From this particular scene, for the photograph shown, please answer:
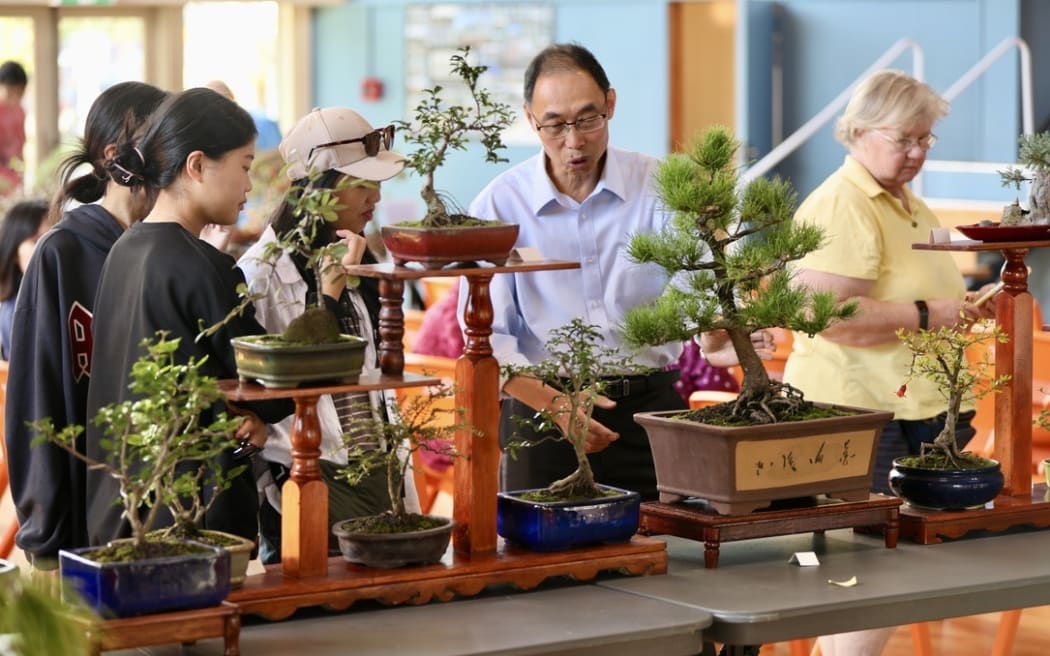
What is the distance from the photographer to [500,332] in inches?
130

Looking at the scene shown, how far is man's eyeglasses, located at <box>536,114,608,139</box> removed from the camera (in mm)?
3189

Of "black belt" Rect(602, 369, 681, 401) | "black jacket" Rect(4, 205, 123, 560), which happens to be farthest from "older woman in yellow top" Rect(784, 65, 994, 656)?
"black jacket" Rect(4, 205, 123, 560)

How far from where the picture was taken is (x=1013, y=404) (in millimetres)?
3029

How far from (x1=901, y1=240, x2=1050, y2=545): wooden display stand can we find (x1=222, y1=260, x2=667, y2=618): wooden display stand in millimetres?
701

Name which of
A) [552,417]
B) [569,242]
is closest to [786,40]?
[569,242]

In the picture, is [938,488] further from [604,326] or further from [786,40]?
[786,40]

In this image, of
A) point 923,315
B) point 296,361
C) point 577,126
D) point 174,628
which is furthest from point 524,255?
point 923,315

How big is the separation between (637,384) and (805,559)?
27.8 inches

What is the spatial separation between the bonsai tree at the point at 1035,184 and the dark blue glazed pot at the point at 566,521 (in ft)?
3.07

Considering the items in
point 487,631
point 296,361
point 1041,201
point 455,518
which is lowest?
point 487,631

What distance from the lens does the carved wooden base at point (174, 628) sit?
83.3 inches

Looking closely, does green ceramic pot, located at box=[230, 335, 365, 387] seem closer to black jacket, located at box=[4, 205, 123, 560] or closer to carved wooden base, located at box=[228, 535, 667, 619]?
carved wooden base, located at box=[228, 535, 667, 619]

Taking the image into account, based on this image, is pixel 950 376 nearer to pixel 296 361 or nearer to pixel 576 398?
pixel 576 398

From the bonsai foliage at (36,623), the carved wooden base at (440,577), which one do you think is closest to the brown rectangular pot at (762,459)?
the carved wooden base at (440,577)
